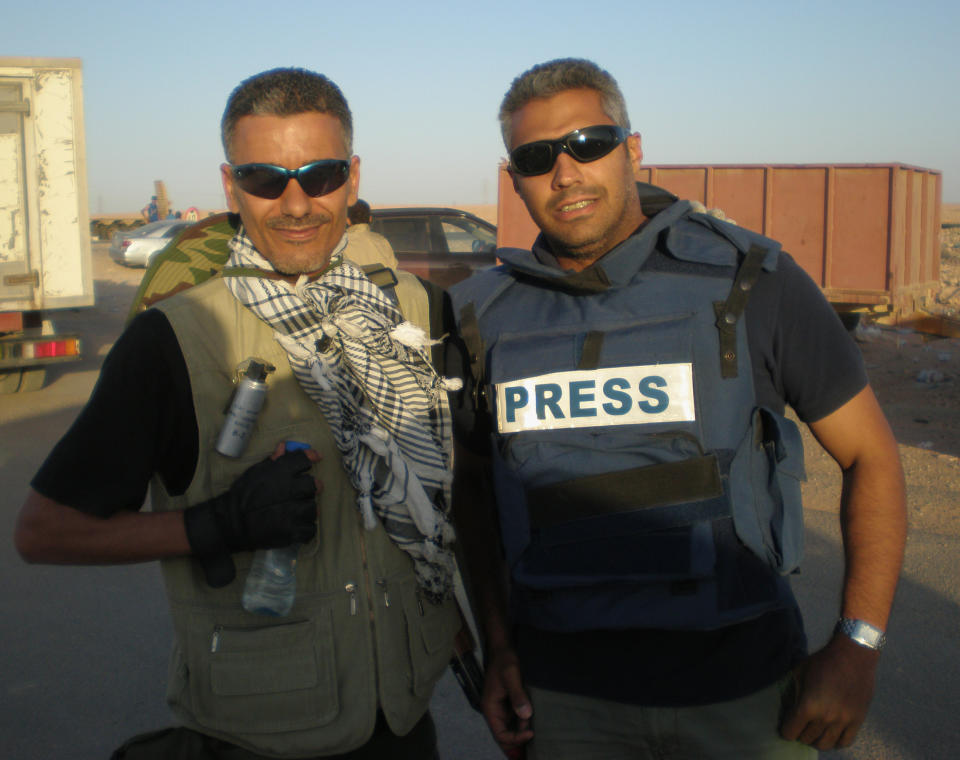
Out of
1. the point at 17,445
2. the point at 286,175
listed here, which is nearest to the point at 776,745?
the point at 286,175

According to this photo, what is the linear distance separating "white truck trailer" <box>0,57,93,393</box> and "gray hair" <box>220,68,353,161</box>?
7678mm

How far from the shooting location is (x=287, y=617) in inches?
70.7

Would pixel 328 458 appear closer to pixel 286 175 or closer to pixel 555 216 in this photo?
pixel 286 175

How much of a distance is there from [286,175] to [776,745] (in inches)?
62.4

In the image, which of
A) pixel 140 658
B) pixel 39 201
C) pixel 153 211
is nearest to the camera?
pixel 140 658

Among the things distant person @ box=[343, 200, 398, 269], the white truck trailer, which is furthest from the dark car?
distant person @ box=[343, 200, 398, 269]

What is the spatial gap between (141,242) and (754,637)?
1060 inches

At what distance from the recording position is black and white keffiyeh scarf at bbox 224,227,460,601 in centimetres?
184

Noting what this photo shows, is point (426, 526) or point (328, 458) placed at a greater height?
point (328, 458)

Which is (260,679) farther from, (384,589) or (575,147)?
(575,147)

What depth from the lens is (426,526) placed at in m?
1.88

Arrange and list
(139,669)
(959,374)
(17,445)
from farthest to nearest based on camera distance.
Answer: (959,374) → (17,445) → (139,669)

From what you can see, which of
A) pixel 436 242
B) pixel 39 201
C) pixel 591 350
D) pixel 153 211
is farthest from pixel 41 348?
pixel 153 211

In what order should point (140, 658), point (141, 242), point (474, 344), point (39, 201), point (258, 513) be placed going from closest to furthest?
point (258, 513), point (474, 344), point (140, 658), point (39, 201), point (141, 242)
